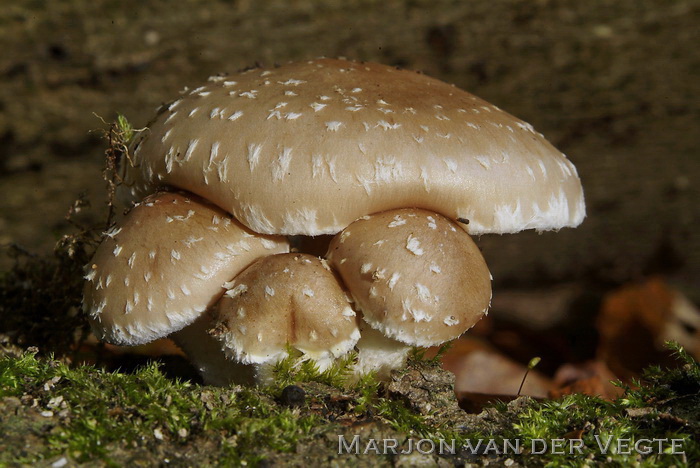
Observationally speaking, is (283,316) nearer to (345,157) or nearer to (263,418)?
(263,418)

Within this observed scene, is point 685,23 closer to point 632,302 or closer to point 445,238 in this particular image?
point 632,302

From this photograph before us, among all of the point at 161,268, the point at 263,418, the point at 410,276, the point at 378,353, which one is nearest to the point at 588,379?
the point at 378,353

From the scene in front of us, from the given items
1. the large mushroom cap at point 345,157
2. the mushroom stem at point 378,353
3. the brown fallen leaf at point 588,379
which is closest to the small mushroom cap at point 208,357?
the mushroom stem at point 378,353

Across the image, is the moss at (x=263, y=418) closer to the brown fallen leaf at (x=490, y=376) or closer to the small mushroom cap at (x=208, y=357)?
the small mushroom cap at (x=208, y=357)

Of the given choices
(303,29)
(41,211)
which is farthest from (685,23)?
(41,211)

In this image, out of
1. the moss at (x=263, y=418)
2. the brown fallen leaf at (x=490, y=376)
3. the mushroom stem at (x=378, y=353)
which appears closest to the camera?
the moss at (x=263, y=418)

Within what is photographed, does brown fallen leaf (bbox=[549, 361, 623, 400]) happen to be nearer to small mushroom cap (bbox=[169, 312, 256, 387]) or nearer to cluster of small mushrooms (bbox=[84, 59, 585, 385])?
cluster of small mushrooms (bbox=[84, 59, 585, 385])
